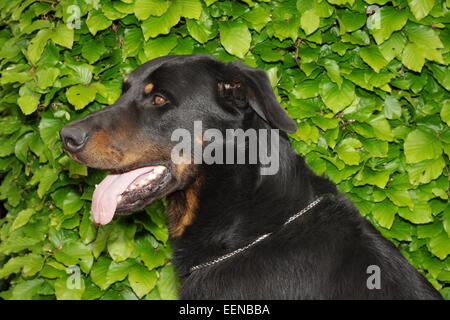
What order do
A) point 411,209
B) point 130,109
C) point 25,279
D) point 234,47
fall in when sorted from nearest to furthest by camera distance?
point 130,109 → point 234,47 → point 411,209 → point 25,279

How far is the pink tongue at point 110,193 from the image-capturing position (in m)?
2.89

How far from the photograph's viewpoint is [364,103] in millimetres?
3852

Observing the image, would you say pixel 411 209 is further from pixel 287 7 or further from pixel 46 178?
pixel 46 178

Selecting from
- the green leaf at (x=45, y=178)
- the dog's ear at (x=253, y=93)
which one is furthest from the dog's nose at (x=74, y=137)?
the green leaf at (x=45, y=178)

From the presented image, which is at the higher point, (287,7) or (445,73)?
(287,7)

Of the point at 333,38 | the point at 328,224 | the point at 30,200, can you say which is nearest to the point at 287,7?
the point at 333,38

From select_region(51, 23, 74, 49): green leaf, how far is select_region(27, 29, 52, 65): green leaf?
6 centimetres

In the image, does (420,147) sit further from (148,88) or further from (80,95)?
(80,95)

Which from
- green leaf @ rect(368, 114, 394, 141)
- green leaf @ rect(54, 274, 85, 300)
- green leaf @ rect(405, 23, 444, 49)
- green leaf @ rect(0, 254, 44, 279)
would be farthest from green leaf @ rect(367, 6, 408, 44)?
green leaf @ rect(0, 254, 44, 279)

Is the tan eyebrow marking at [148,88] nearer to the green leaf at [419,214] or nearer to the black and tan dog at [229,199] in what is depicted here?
the black and tan dog at [229,199]

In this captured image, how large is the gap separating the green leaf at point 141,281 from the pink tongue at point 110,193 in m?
1.10

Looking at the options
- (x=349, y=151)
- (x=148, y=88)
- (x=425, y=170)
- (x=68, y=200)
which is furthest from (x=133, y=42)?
(x=425, y=170)

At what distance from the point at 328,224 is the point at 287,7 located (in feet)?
5.39

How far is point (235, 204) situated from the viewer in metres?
2.90
